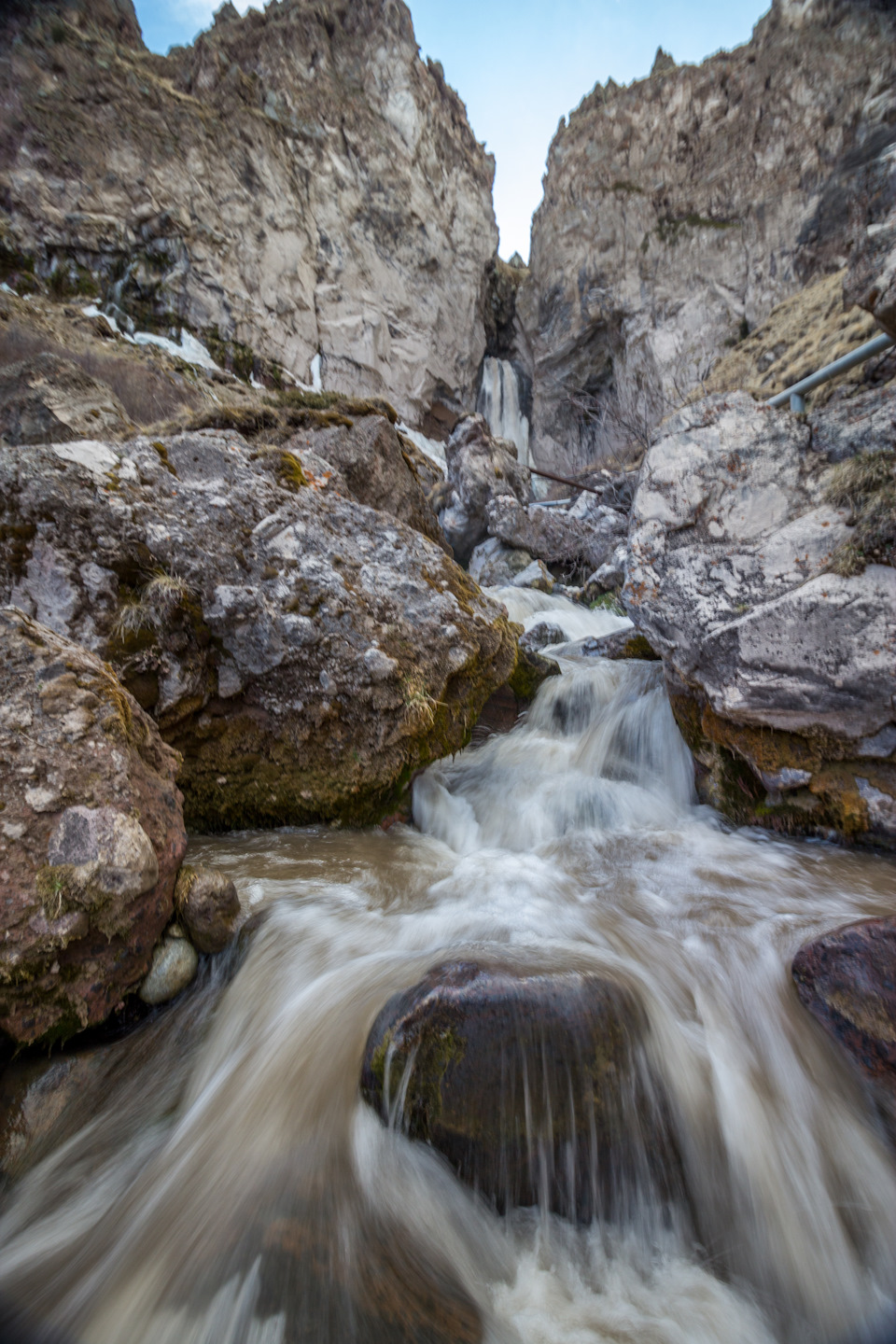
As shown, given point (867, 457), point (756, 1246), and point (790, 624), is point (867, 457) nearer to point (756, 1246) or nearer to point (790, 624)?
point (790, 624)

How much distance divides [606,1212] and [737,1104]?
56cm

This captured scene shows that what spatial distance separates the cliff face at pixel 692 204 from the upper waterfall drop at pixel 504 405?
12.4 ft

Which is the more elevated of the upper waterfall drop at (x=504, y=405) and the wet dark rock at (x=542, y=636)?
the upper waterfall drop at (x=504, y=405)

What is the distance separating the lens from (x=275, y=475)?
12.2 feet

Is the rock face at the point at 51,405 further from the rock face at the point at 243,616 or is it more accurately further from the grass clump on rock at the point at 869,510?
the grass clump on rock at the point at 869,510

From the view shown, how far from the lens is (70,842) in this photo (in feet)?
5.95

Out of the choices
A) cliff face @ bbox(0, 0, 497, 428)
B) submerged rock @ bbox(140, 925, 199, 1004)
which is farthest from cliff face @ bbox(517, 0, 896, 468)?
submerged rock @ bbox(140, 925, 199, 1004)

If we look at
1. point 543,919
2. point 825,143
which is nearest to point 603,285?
point 825,143

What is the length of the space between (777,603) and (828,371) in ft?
6.09

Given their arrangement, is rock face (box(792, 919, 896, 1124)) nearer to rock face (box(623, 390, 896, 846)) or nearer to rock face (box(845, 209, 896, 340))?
rock face (box(623, 390, 896, 846))

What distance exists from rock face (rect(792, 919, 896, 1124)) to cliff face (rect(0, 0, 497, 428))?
2068cm

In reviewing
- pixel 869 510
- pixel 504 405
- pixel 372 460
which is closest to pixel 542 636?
pixel 372 460

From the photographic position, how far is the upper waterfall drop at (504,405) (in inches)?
1114

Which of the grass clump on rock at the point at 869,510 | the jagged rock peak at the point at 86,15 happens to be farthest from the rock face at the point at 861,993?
the jagged rock peak at the point at 86,15
